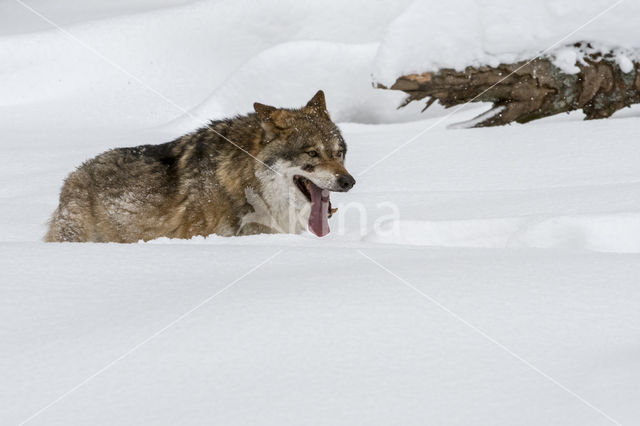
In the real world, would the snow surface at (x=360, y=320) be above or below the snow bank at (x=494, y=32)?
below

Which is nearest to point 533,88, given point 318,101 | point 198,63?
point 318,101

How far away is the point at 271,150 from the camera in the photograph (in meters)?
4.63

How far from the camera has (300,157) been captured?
458 cm

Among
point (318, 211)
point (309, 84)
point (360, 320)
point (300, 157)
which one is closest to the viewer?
point (360, 320)

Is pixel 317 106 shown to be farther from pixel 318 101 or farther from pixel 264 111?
pixel 264 111

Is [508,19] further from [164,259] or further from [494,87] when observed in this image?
[164,259]

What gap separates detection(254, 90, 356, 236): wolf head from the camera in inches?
180

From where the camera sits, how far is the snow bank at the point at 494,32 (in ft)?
19.0

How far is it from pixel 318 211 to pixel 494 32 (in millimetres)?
2656

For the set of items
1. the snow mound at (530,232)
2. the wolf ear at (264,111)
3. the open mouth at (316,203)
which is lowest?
the snow mound at (530,232)

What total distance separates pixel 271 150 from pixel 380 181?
1.21 m

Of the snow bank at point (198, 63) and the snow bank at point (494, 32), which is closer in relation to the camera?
the snow bank at point (494, 32)

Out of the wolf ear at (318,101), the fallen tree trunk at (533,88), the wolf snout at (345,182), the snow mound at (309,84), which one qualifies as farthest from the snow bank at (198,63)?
the wolf snout at (345,182)

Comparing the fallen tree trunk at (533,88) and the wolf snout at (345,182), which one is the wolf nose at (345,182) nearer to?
the wolf snout at (345,182)
